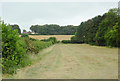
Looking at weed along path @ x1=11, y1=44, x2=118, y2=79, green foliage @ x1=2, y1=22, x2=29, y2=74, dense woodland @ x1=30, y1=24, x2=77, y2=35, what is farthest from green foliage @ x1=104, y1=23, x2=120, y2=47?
dense woodland @ x1=30, y1=24, x2=77, y2=35

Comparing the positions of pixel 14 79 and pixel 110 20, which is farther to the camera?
pixel 110 20

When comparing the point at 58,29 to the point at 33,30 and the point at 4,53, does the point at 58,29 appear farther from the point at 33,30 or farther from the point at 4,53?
the point at 4,53

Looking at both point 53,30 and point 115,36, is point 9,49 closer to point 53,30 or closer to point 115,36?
point 115,36

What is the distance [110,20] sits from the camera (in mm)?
38688

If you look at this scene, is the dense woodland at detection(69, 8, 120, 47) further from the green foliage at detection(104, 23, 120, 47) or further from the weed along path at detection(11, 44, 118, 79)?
the weed along path at detection(11, 44, 118, 79)

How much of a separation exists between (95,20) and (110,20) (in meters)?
10.4

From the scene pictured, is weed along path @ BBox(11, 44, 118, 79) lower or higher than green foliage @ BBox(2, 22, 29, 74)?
lower

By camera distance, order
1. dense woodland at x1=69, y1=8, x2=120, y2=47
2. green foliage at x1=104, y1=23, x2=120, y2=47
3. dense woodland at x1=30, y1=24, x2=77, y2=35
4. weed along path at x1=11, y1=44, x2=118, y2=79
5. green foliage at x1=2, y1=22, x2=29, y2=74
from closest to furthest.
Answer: weed along path at x1=11, y1=44, x2=118, y2=79, green foliage at x1=2, y1=22, x2=29, y2=74, green foliage at x1=104, y1=23, x2=120, y2=47, dense woodland at x1=69, y1=8, x2=120, y2=47, dense woodland at x1=30, y1=24, x2=77, y2=35

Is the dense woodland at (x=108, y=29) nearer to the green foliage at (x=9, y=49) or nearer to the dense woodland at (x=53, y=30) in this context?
the green foliage at (x=9, y=49)

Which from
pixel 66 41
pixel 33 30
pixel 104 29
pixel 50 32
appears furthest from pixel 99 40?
pixel 33 30

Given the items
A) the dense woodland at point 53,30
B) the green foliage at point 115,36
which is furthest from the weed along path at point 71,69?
the dense woodland at point 53,30

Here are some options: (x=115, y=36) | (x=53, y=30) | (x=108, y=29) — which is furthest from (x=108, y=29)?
(x=53, y=30)

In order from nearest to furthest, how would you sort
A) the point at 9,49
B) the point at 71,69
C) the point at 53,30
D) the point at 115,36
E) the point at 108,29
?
the point at 9,49
the point at 71,69
the point at 115,36
the point at 108,29
the point at 53,30

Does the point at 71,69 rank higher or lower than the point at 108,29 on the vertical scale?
lower
